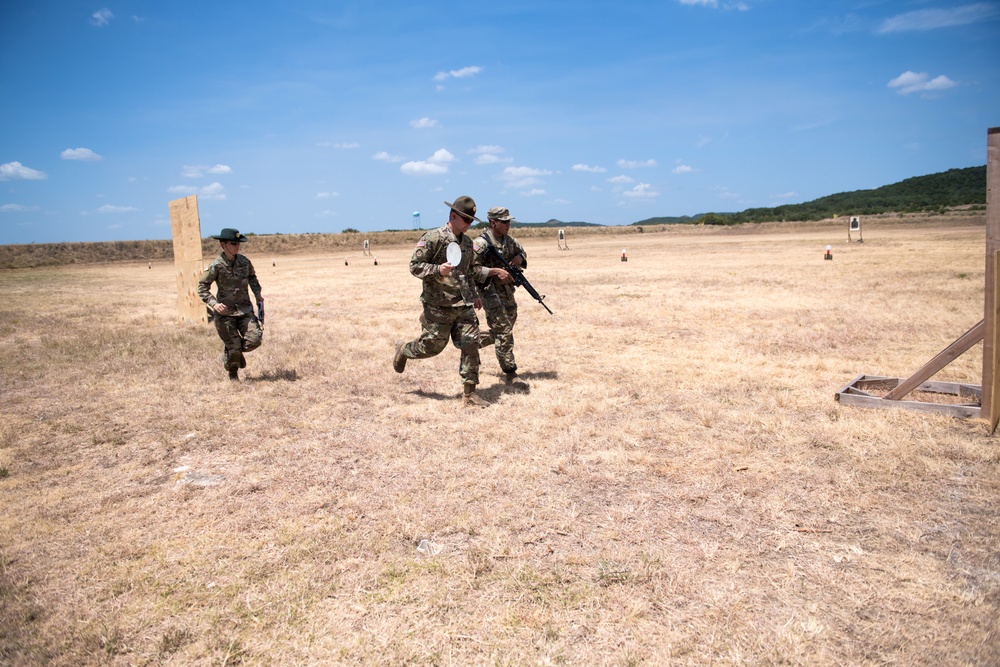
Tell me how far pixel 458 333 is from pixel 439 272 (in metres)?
0.86

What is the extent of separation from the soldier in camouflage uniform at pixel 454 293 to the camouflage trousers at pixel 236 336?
2.73m

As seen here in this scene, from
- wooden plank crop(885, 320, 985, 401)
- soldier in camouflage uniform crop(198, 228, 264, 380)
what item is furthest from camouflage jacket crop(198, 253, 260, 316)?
wooden plank crop(885, 320, 985, 401)

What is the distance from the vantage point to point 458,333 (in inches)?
291

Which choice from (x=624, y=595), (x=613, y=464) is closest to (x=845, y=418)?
(x=613, y=464)

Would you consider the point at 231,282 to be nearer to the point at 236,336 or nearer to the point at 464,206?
the point at 236,336

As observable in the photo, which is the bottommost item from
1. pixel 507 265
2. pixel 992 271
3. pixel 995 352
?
pixel 995 352

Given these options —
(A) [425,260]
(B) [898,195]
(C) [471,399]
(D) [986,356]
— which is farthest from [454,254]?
(B) [898,195]

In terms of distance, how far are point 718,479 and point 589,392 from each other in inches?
112

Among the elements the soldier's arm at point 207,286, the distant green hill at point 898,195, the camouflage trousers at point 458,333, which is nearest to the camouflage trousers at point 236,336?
the soldier's arm at point 207,286

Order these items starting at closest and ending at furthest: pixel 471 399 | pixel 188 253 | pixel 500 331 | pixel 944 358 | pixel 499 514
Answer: pixel 499 514
pixel 944 358
pixel 471 399
pixel 500 331
pixel 188 253

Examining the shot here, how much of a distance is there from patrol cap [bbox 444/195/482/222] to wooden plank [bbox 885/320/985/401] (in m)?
4.91

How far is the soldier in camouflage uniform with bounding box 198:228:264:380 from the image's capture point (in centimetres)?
850

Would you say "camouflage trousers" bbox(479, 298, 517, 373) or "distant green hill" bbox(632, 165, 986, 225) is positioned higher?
"distant green hill" bbox(632, 165, 986, 225)

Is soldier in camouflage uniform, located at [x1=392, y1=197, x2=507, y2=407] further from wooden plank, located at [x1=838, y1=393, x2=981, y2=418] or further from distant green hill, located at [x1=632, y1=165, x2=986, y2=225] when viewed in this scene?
distant green hill, located at [x1=632, y1=165, x2=986, y2=225]
